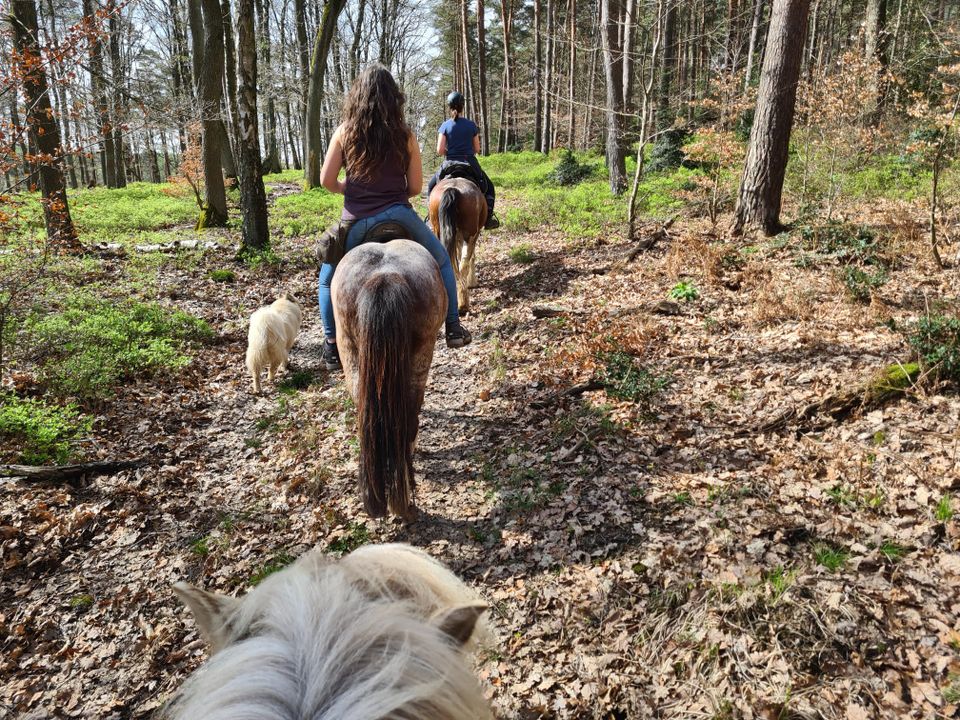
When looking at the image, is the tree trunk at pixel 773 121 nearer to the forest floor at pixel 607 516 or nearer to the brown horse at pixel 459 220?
the forest floor at pixel 607 516

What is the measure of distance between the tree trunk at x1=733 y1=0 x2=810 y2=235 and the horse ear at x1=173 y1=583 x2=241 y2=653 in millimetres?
9926

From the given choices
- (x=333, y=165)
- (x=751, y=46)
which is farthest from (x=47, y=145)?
(x=751, y=46)

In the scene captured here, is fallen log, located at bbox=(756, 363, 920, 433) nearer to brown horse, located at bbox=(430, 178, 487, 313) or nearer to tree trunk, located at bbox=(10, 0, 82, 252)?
brown horse, located at bbox=(430, 178, 487, 313)

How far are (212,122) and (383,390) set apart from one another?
1491 cm

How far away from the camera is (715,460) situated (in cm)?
453

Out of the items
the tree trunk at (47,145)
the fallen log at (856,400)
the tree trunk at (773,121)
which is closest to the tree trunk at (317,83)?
the tree trunk at (47,145)

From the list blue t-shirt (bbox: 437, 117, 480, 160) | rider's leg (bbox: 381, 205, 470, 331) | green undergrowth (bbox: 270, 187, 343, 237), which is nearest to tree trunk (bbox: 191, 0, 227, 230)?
green undergrowth (bbox: 270, 187, 343, 237)

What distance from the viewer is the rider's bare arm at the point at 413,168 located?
5.00 metres

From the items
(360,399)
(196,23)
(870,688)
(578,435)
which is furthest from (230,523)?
(196,23)

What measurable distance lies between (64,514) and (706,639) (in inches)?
203

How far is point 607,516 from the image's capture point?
4.13 meters

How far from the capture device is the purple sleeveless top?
484 cm

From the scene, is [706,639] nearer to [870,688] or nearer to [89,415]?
[870,688]

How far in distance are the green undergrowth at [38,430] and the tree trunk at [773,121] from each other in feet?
33.2
